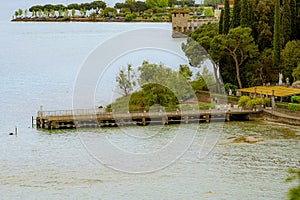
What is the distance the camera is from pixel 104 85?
61312mm

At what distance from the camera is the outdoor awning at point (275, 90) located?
154 ft

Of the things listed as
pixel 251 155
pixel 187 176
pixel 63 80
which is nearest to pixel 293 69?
pixel 251 155

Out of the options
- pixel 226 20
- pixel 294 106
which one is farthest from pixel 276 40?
pixel 294 106

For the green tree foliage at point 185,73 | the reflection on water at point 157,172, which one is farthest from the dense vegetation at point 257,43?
the reflection on water at point 157,172

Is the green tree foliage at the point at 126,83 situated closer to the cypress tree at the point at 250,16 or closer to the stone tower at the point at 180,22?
the cypress tree at the point at 250,16

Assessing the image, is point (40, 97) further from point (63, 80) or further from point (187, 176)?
point (187, 176)

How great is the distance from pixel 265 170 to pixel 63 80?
37.5 metres

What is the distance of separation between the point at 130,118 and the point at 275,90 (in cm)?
870

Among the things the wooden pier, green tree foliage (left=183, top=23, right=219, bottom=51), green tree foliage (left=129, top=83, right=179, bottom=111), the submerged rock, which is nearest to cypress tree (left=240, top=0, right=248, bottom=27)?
green tree foliage (left=183, top=23, right=219, bottom=51)

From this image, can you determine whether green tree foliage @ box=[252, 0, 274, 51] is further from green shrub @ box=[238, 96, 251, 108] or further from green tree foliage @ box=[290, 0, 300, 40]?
green shrub @ box=[238, 96, 251, 108]

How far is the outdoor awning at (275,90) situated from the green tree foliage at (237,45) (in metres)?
2.70

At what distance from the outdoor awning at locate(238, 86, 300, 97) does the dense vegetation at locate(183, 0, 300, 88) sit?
1.59m

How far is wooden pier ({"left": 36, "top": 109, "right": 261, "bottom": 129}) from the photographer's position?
4416cm

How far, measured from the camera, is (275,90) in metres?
48.0
